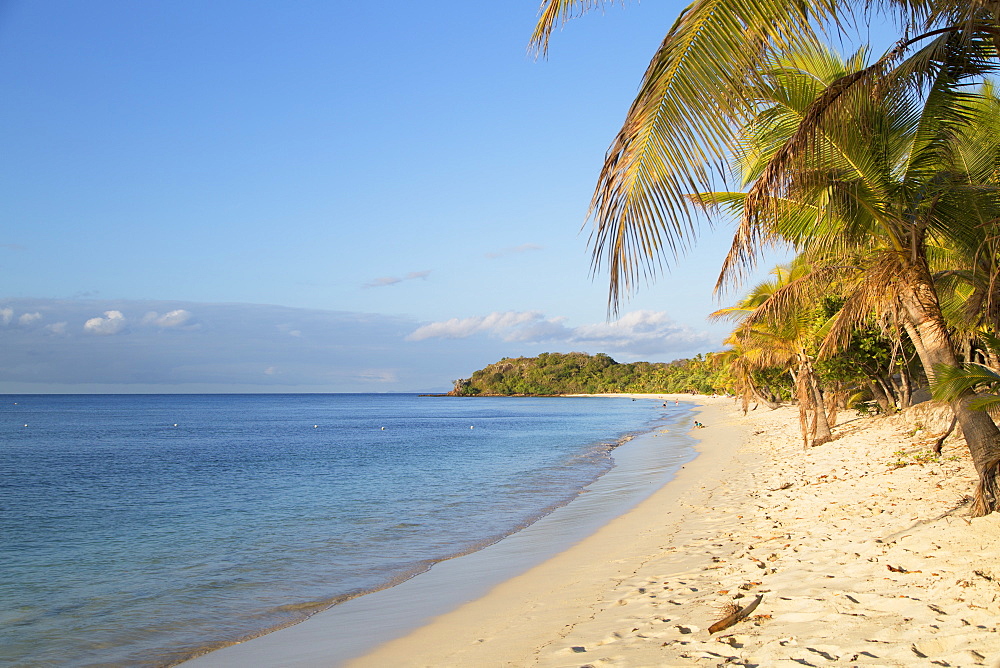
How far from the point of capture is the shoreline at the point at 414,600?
5.81 m

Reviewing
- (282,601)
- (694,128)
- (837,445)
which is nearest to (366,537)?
(282,601)

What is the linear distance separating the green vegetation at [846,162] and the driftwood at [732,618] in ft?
7.77

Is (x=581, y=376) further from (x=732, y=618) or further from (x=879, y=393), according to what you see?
(x=732, y=618)

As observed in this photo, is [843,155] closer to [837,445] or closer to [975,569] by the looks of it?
[975,569]

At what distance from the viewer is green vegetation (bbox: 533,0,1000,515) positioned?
2979mm

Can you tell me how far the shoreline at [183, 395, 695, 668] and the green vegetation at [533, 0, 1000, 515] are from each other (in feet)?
14.4

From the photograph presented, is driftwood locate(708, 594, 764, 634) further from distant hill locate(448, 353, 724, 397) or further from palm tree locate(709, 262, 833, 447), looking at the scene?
distant hill locate(448, 353, 724, 397)

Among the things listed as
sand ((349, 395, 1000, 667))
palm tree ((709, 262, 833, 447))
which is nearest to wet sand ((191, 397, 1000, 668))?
sand ((349, 395, 1000, 667))

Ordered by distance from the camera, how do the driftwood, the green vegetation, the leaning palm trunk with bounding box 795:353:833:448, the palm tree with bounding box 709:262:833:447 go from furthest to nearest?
the leaning palm trunk with bounding box 795:353:833:448, the palm tree with bounding box 709:262:833:447, the driftwood, the green vegetation

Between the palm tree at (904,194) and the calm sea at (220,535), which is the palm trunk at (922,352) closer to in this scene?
the palm tree at (904,194)

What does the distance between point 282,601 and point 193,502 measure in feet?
33.7

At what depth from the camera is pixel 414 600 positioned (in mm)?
7273

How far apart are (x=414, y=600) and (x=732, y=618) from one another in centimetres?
376

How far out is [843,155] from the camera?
610cm
